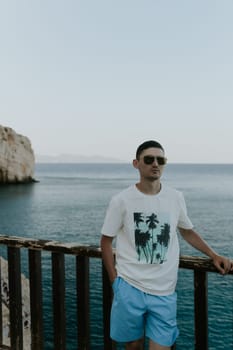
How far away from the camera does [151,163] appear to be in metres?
2.88

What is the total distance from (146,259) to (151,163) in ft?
2.32

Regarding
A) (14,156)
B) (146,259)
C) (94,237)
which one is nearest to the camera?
(146,259)

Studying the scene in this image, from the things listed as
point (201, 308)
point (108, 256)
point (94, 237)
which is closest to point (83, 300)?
point (108, 256)

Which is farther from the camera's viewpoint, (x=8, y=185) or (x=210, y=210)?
(x=8, y=185)

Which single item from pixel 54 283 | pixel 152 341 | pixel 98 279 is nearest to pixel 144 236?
pixel 152 341

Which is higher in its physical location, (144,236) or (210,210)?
(144,236)

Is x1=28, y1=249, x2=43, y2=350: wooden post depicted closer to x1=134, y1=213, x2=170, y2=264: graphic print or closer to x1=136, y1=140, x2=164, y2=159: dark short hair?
x1=134, y1=213, x2=170, y2=264: graphic print

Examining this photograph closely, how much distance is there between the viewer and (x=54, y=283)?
339 cm

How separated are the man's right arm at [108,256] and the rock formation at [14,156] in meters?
87.0

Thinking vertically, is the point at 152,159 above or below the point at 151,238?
above

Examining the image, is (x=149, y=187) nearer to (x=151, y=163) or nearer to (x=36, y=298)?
(x=151, y=163)

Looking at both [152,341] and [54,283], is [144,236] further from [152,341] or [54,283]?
[54,283]

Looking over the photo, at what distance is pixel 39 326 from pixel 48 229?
130 ft

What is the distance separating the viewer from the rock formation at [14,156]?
8743 centimetres
